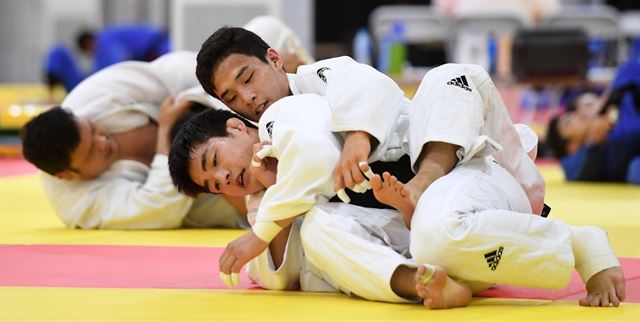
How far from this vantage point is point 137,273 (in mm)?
2982

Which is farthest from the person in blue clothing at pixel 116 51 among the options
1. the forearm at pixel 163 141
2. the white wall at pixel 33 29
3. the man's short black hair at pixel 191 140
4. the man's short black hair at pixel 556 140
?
the man's short black hair at pixel 191 140

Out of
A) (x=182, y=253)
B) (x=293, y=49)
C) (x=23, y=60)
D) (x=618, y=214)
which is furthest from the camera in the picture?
(x=23, y=60)

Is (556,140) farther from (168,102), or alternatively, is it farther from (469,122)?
(469,122)

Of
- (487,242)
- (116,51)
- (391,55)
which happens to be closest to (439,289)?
(487,242)

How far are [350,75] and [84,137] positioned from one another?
1651 mm

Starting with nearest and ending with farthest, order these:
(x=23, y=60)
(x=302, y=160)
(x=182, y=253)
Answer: (x=302, y=160) < (x=182, y=253) < (x=23, y=60)

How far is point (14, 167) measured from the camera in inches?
307

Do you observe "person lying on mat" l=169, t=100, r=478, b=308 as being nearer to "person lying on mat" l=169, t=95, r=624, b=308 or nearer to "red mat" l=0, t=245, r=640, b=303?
"person lying on mat" l=169, t=95, r=624, b=308

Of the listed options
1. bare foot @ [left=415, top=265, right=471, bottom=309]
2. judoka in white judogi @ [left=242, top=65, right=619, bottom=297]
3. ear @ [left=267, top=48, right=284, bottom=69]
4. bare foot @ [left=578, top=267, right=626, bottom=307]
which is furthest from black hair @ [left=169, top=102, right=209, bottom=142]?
bare foot @ [left=578, top=267, right=626, bottom=307]

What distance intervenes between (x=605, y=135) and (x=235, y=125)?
4.22 m

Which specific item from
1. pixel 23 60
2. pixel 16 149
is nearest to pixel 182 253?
pixel 16 149

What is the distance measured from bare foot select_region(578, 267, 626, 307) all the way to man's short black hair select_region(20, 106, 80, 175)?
218 cm

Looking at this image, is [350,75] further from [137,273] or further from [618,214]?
[618,214]

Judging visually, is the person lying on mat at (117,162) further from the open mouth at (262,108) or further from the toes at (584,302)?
the toes at (584,302)
